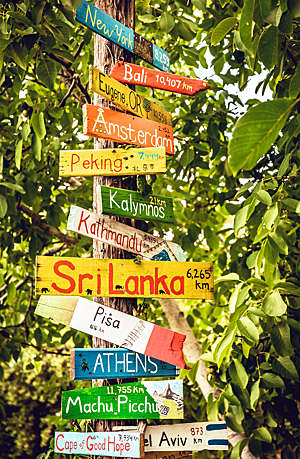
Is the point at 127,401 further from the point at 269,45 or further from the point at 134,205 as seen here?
the point at 269,45

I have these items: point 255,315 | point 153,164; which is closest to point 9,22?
point 153,164

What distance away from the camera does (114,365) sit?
1792 mm

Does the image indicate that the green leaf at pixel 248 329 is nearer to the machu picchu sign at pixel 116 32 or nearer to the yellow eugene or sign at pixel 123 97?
the yellow eugene or sign at pixel 123 97

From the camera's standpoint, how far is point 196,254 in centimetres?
434

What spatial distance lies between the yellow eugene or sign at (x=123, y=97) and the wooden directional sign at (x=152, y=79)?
0.05 m

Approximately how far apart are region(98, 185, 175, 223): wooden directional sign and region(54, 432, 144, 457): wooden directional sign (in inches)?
28.1

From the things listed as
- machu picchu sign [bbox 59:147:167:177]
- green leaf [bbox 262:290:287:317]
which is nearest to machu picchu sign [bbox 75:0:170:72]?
machu picchu sign [bbox 59:147:167:177]

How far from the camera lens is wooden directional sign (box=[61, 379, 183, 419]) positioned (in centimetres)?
176

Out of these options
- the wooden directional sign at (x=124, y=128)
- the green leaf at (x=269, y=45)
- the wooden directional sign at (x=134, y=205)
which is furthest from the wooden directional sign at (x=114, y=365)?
the green leaf at (x=269, y=45)

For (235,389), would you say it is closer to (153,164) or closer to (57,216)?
(153,164)

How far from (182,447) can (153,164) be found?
94 cm

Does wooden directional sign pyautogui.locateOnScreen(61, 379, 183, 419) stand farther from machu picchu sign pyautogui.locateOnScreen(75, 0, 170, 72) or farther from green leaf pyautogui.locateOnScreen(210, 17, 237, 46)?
machu picchu sign pyautogui.locateOnScreen(75, 0, 170, 72)

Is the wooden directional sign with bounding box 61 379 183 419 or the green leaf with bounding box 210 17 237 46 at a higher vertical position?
the green leaf with bounding box 210 17 237 46

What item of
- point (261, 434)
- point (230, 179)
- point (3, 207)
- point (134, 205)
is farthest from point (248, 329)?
point (230, 179)
